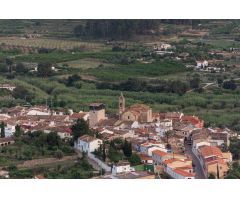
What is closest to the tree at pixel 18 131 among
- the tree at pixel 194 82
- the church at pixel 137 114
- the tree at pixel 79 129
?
the tree at pixel 79 129

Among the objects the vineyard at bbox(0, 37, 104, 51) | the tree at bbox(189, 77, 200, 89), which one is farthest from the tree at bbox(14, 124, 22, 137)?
the vineyard at bbox(0, 37, 104, 51)

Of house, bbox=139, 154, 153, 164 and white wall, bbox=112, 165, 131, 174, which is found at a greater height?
white wall, bbox=112, 165, 131, 174

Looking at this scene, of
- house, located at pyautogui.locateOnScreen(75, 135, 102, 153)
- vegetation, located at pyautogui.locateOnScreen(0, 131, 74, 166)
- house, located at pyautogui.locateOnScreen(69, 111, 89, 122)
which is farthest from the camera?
house, located at pyautogui.locateOnScreen(69, 111, 89, 122)

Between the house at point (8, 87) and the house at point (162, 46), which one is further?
the house at point (162, 46)

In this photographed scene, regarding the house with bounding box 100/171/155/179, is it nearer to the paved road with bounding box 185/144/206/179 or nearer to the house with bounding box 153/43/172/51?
the paved road with bounding box 185/144/206/179

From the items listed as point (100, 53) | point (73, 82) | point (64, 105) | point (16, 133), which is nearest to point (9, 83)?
point (73, 82)

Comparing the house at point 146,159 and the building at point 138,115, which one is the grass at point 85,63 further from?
the house at point 146,159
